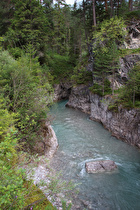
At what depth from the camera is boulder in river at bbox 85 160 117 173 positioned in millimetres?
9965

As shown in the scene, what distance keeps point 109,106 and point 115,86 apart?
4698mm

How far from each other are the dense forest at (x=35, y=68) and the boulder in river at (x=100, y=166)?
189 inches

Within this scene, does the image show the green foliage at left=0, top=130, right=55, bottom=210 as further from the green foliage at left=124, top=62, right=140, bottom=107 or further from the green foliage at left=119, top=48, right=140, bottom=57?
the green foliage at left=119, top=48, right=140, bottom=57

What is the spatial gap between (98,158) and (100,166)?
153 cm

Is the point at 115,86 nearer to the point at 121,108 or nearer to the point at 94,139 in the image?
the point at 121,108

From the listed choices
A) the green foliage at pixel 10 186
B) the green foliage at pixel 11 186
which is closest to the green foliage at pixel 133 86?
the green foliage at pixel 11 186

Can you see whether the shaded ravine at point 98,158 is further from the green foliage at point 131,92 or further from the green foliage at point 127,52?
the green foliage at point 127,52

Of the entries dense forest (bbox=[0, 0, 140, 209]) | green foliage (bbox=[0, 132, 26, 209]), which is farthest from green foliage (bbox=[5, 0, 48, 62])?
green foliage (bbox=[0, 132, 26, 209])

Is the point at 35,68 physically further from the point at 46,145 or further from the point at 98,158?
the point at 98,158

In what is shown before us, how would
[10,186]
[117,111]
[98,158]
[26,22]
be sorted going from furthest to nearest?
1. [26,22]
2. [117,111]
3. [98,158]
4. [10,186]

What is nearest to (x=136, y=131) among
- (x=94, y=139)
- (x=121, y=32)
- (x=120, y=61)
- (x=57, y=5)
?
(x=94, y=139)

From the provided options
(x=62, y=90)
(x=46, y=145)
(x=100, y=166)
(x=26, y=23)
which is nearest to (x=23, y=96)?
(x=46, y=145)

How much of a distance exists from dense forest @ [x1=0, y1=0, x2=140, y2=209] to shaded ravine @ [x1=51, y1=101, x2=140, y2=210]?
98.4 inches

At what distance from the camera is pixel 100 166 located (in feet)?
33.3
